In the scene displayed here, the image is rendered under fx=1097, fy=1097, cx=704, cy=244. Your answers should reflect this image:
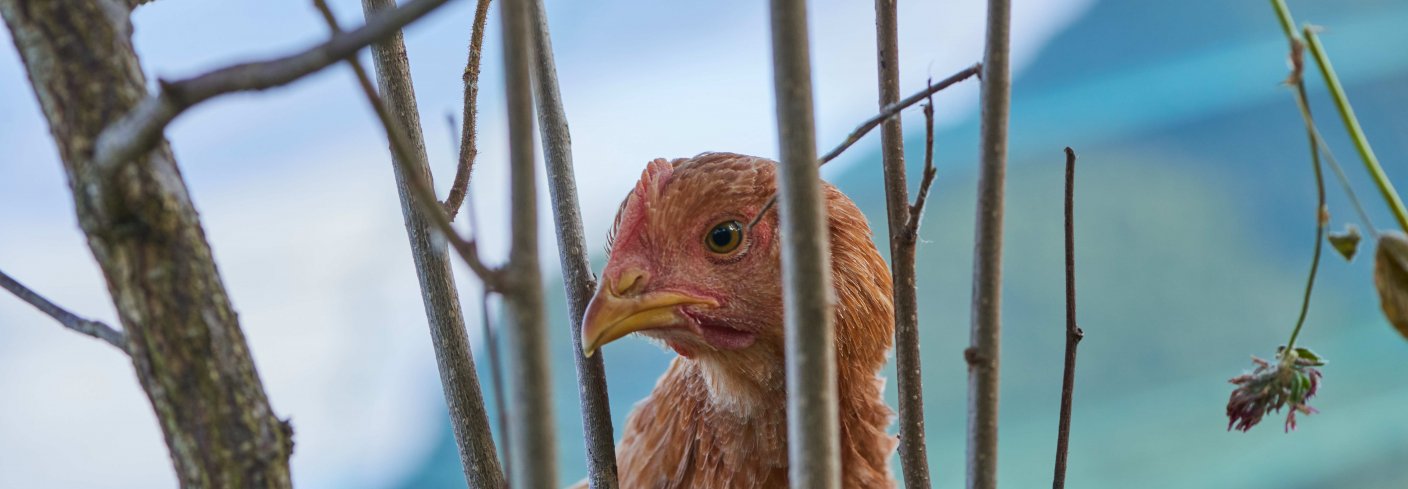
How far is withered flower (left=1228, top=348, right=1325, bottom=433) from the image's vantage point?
71 cm

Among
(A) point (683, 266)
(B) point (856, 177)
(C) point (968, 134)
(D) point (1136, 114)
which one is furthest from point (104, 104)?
(D) point (1136, 114)

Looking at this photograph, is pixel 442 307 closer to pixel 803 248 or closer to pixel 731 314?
pixel 731 314

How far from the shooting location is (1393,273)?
610 mm

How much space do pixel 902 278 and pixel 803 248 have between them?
11.6 inches

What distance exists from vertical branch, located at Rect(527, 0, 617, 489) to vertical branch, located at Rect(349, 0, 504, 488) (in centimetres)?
9

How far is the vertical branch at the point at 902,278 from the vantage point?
0.80 meters

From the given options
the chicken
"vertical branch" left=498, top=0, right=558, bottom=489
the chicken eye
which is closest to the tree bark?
"vertical branch" left=498, top=0, right=558, bottom=489

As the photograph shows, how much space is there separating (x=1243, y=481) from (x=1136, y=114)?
1134 millimetres

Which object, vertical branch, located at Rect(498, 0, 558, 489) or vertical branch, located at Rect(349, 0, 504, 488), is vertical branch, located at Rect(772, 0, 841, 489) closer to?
vertical branch, located at Rect(498, 0, 558, 489)

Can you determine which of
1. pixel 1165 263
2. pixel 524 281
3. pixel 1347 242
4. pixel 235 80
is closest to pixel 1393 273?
pixel 1347 242

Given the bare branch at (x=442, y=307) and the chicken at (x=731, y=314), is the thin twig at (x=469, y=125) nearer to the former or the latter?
the bare branch at (x=442, y=307)

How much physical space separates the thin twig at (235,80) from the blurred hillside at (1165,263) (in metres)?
2.38

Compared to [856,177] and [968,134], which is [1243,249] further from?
[856,177]

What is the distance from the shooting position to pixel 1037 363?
10.1 feet
